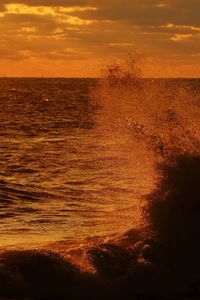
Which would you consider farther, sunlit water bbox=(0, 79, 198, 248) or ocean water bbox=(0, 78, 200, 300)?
sunlit water bbox=(0, 79, 198, 248)

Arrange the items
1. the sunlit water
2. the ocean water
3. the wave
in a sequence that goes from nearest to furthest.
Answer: the wave
the ocean water
the sunlit water

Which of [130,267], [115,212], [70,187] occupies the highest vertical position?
[70,187]

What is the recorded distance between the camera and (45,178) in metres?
19.2

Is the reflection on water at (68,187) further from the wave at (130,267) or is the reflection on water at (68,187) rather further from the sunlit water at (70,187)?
the wave at (130,267)

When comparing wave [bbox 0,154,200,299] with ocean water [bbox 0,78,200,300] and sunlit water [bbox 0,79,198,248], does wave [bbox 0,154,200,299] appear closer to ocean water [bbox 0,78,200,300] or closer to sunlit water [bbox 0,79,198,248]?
ocean water [bbox 0,78,200,300]

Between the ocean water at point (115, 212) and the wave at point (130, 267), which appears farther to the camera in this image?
the ocean water at point (115, 212)

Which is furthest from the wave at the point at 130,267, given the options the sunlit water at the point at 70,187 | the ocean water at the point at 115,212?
the sunlit water at the point at 70,187

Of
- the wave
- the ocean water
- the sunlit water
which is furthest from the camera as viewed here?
the sunlit water

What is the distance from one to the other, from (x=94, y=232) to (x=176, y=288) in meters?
3.32

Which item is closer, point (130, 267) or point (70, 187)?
point (130, 267)

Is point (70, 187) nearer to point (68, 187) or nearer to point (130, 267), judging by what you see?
point (68, 187)

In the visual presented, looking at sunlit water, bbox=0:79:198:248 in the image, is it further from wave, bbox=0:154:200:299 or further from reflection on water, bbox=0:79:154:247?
wave, bbox=0:154:200:299

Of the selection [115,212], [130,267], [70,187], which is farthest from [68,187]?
[130,267]

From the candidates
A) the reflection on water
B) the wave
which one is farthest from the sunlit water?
the wave
